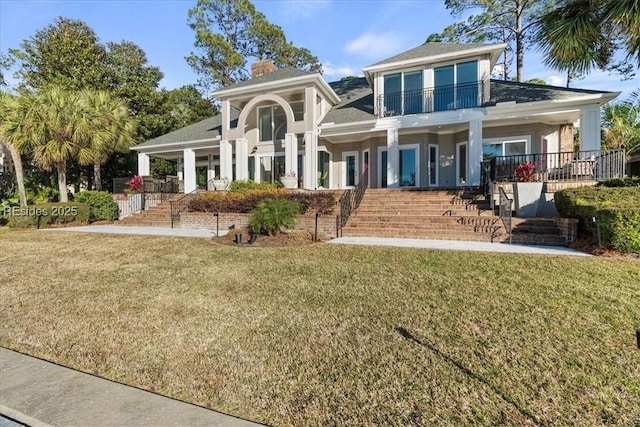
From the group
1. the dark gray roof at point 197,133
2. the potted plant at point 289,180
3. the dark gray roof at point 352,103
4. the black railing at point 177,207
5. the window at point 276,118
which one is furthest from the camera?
the dark gray roof at point 197,133

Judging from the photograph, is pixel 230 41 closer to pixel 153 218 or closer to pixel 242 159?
pixel 242 159

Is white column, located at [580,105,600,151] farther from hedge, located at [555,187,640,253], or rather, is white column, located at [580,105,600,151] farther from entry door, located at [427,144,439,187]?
entry door, located at [427,144,439,187]

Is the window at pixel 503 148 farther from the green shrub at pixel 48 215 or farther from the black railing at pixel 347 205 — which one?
the green shrub at pixel 48 215

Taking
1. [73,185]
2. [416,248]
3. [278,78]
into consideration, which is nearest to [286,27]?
[278,78]

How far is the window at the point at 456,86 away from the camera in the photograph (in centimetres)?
1528

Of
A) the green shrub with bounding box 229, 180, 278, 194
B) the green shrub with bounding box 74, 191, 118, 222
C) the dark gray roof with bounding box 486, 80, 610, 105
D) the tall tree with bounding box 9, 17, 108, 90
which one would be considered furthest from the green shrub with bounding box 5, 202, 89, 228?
the dark gray roof with bounding box 486, 80, 610, 105

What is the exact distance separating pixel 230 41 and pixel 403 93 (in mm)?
22732

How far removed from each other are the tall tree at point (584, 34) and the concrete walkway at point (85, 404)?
38.8 feet

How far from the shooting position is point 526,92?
15.0 meters

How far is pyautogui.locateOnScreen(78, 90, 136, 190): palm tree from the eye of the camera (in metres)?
17.2

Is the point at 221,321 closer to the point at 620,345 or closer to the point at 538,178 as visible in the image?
the point at 620,345

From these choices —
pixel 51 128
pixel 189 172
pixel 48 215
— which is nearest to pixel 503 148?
pixel 189 172

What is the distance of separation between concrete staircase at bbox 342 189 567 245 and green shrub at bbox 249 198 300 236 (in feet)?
7.14

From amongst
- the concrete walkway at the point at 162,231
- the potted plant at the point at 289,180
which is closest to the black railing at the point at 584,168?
the potted plant at the point at 289,180
